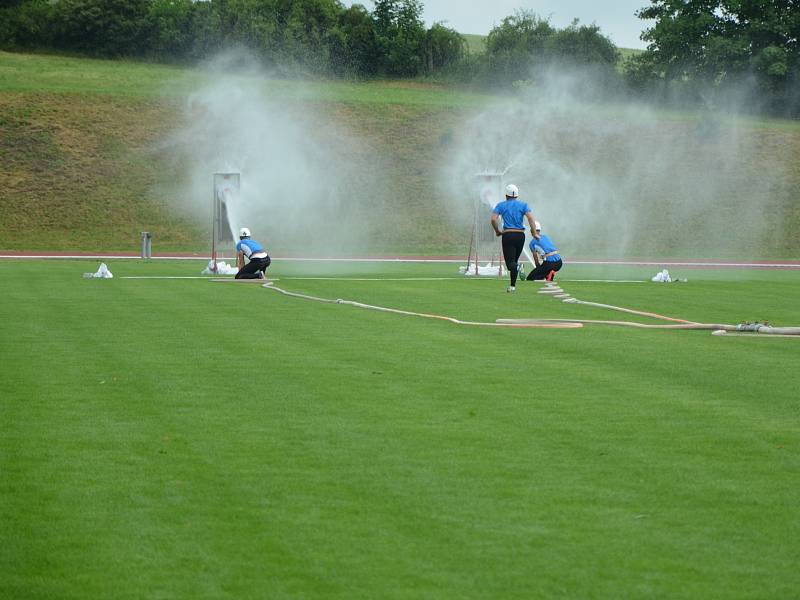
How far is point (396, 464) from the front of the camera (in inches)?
282

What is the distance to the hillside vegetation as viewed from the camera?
52156 millimetres

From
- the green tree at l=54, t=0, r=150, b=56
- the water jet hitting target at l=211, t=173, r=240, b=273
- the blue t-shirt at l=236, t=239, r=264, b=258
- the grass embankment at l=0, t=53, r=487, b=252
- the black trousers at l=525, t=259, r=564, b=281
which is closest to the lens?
the black trousers at l=525, t=259, r=564, b=281

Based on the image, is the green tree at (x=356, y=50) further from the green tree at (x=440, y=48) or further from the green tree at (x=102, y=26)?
the green tree at (x=102, y=26)

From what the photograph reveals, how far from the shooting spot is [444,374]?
1103 cm

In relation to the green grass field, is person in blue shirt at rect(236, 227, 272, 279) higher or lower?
higher

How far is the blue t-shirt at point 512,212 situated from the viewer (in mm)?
23438

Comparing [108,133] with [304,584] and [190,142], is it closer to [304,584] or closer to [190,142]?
[190,142]

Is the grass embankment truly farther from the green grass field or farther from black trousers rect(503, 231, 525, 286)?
the green grass field

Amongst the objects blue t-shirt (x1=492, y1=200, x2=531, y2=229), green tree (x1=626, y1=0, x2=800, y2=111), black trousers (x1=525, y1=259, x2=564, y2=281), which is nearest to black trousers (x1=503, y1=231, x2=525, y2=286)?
blue t-shirt (x1=492, y1=200, x2=531, y2=229)

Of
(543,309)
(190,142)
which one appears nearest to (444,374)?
(543,309)

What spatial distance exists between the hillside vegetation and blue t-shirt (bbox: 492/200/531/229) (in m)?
26.9

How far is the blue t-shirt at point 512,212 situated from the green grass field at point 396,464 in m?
8.84

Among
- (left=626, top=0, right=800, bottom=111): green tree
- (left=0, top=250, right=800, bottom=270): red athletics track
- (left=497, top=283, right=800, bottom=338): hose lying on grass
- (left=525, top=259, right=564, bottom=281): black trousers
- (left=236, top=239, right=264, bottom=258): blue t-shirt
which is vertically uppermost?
(left=626, top=0, right=800, bottom=111): green tree

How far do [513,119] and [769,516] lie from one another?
58703mm
